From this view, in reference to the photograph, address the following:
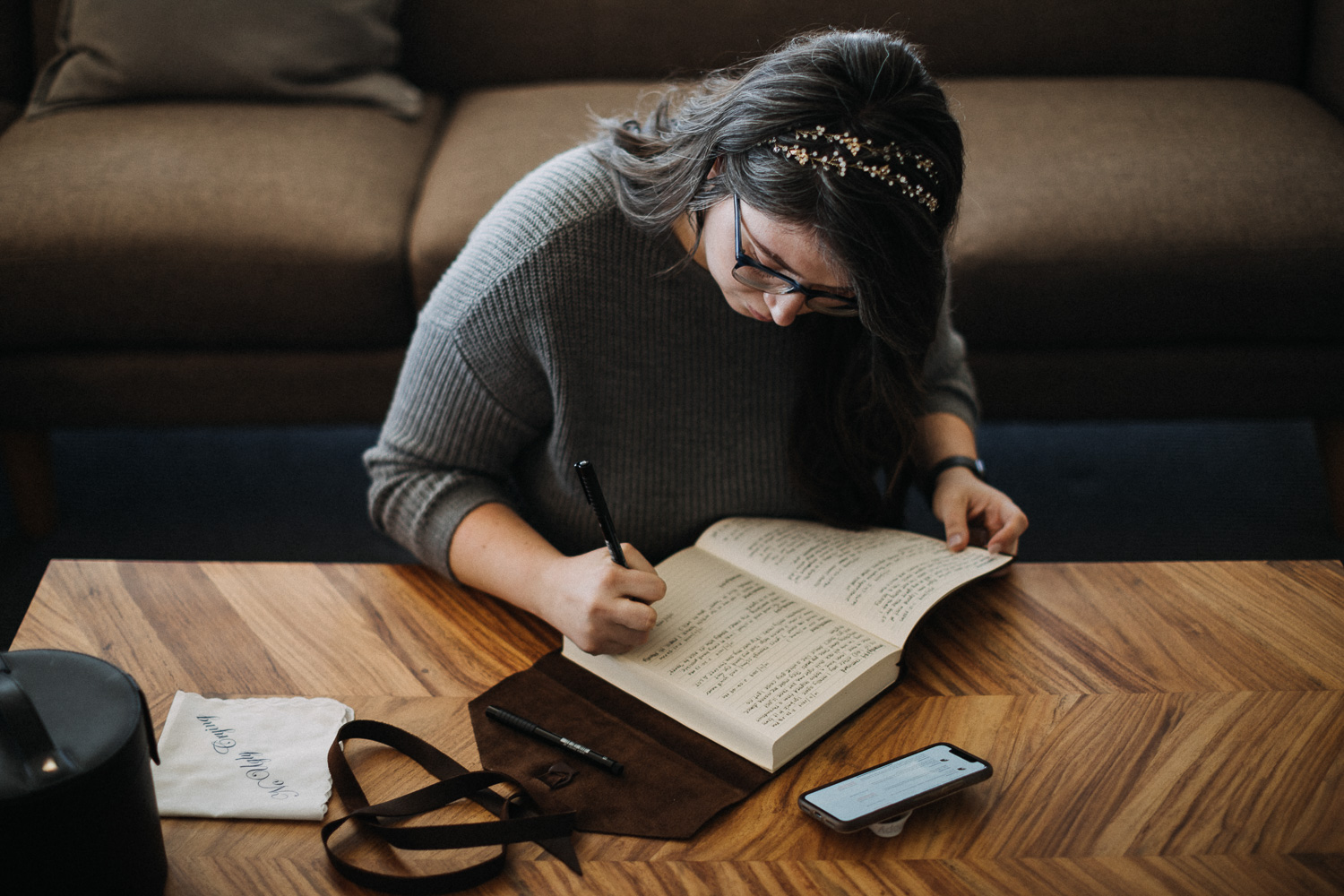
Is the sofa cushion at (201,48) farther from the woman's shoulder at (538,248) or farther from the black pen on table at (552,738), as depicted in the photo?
the black pen on table at (552,738)

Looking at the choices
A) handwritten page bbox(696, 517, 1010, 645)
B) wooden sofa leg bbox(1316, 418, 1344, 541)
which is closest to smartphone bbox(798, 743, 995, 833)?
handwritten page bbox(696, 517, 1010, 645)

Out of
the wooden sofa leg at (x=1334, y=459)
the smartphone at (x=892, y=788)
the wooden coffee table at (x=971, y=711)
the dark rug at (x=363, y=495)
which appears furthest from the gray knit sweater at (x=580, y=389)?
the wooden sofa leg at (x=1334, y=459)

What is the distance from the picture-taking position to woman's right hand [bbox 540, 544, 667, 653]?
0.80m

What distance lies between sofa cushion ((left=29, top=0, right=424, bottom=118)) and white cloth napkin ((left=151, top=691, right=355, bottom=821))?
139 centimetres

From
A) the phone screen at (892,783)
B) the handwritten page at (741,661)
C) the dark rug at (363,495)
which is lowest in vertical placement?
the dark rug at (363,495)

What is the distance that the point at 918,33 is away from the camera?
1.98 metres

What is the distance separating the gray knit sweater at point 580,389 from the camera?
960 mm

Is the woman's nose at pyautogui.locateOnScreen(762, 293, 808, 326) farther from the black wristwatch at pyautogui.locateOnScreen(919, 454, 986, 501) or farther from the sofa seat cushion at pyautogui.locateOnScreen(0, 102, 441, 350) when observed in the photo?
the sofa seat cushion at pyautogui.locateOnScreen(0, 102, 441, 350)

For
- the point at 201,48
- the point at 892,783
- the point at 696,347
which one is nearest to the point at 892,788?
the point at 892,783

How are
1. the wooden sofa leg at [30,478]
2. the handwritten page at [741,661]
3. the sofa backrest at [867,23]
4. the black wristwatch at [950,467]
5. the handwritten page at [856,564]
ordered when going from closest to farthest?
the handwritten page at [741,661]
the handwritten page at [856,564]
the black wristwatch at [950,467]
the wooden sofa leg at [30,478]
the sofa backrest at [867,23]

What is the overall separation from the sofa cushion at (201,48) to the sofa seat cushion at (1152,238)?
115 cm

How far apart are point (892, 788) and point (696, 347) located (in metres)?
0.48

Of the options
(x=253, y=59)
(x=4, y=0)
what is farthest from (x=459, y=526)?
(x=4, y=0)

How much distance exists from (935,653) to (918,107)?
0.44m
